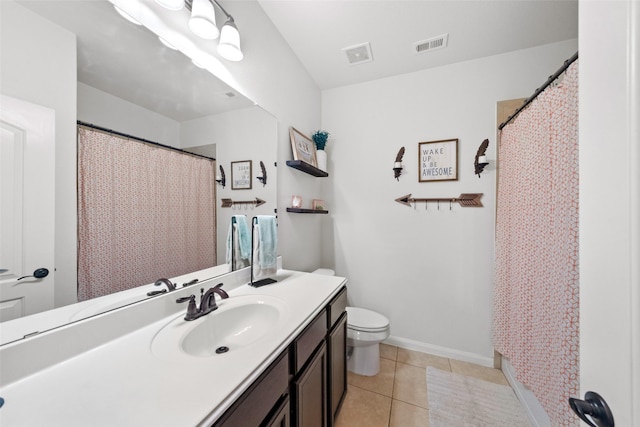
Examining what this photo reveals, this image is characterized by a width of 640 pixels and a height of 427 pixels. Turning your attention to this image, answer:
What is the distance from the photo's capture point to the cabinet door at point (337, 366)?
50.8 inches

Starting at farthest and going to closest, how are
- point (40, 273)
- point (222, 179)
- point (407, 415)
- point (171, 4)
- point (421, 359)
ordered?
point (421, 359)
point (407, 415)
point (222, 179)
point (171, 4)
point (40, 273)

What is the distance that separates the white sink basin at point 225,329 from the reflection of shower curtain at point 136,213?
0.86ft

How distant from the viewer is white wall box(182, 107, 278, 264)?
117 cm

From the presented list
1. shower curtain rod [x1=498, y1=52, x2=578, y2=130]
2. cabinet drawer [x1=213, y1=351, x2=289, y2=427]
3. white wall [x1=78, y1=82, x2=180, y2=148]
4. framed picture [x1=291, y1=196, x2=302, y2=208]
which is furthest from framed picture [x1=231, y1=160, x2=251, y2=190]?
shower curtain rod [x1=498, y1=52, x2=578, y2=130]

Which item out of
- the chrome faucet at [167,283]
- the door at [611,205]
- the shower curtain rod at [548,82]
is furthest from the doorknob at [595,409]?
the chrome faucet at [167,283]

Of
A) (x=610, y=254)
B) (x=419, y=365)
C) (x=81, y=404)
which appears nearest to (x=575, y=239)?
(x=610, y=254)

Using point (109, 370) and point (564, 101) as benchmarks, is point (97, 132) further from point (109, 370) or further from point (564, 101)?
point (564, 101)

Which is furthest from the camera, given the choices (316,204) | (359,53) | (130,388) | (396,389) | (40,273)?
(316,204)

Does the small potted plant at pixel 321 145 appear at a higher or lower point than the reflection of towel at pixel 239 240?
higher

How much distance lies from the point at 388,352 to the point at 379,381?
1.34ft

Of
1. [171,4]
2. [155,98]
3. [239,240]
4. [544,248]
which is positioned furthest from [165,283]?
[544,248]

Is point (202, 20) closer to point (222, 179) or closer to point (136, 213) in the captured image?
point (222, 179)

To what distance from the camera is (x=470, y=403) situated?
157 cm

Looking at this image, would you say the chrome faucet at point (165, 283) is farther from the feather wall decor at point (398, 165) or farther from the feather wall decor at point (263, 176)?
the feather wall decor at point (398, 165)
